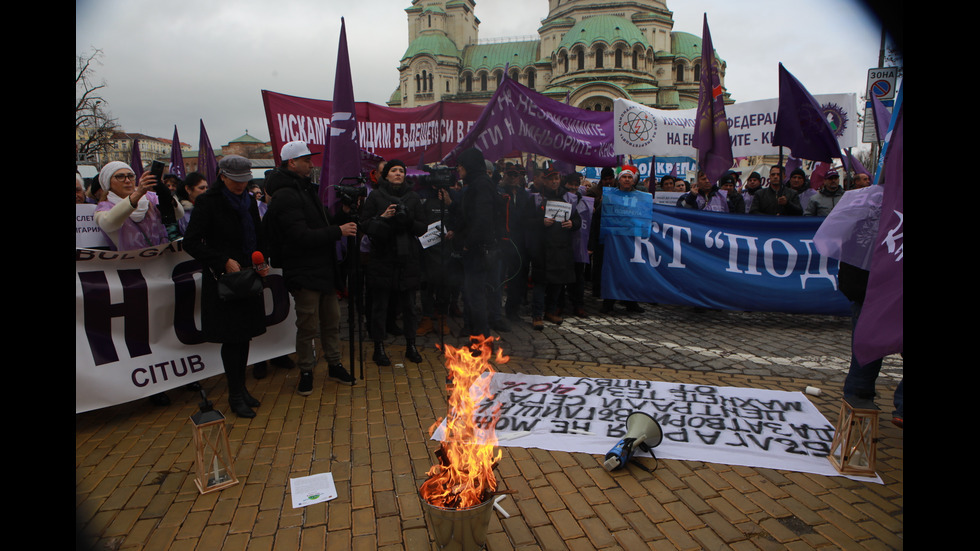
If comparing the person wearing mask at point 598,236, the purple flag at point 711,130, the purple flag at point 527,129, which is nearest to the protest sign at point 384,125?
the purple flag at point 527,129

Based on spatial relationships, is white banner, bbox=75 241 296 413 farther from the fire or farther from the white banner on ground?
the fire

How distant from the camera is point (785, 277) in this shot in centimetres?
702

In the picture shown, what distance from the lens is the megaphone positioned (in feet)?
10.6

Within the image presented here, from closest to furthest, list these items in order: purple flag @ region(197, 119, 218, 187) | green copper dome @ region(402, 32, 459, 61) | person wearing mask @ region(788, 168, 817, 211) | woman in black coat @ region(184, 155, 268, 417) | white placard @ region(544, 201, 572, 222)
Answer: woman in black coat @ region(184, 155, 268, 417), white placard @ region(544, 201, 572, 222), person wearing mask @ region(788, 168, 817, 211), purple flag @ region(197, 119, 218, 187), green copper dome @ region(402, 32, 459, 61)

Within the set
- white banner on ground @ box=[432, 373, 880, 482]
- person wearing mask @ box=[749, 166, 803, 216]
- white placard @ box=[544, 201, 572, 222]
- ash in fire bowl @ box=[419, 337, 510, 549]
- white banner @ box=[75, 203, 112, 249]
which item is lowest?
white banner on ground @ box=[432, 373, 880, 482]

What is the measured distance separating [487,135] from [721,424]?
4705 millimetres

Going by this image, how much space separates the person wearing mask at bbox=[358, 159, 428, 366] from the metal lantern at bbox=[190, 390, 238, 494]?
7.42 ft

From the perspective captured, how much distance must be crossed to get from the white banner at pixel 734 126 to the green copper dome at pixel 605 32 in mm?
55743

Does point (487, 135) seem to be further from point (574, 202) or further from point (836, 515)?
point (836, 515)

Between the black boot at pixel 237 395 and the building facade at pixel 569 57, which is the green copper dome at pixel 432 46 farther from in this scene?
the black boot at pixel 237 395

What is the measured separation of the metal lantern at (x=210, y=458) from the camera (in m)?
2.96

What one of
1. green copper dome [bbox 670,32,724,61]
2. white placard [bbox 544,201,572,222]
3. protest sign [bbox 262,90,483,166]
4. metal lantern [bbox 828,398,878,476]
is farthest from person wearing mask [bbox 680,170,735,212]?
green copper dome [bbox 670,32,724,61]

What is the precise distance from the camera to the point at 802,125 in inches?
260
